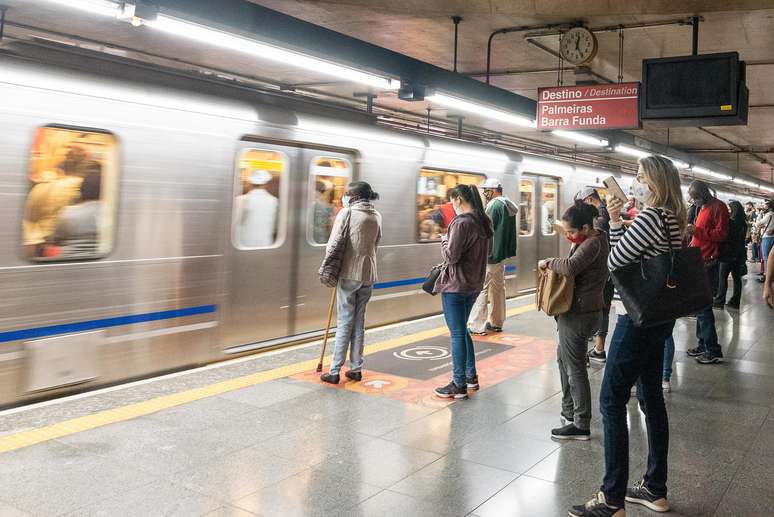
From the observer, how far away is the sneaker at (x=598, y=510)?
2904 mm

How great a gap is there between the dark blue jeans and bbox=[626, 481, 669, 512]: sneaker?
29 mm

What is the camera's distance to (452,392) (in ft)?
15.5

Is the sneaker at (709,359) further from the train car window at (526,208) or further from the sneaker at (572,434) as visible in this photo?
the train car window at (526,208)

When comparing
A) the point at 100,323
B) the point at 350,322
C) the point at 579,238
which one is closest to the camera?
the point at 579,238

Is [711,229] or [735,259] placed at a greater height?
[711,229]

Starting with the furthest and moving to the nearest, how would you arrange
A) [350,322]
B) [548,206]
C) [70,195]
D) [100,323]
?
[548,206], [350,322], [100,323], [70,195]

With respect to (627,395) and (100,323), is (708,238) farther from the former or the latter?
(100,323)

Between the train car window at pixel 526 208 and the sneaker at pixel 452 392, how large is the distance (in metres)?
5.67

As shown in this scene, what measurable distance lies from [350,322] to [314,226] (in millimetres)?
1442

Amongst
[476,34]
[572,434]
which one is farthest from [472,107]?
[572,434]

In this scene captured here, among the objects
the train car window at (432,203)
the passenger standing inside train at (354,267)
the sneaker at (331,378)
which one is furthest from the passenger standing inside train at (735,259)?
the sneaker at (331,378)

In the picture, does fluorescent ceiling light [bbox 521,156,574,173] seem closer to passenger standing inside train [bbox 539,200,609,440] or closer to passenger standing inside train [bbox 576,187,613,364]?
passenger standing inside train [bbox 576,187,613,364]

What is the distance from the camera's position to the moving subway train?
12.9 feet

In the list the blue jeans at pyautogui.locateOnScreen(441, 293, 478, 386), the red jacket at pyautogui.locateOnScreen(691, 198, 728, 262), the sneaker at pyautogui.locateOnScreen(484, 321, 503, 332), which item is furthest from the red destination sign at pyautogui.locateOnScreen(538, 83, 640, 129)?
the blue jeans at pyautogui.locateOnScreen(441, 293, 478, 386)
